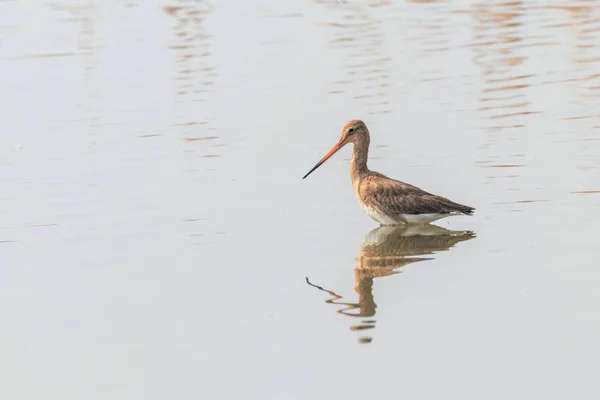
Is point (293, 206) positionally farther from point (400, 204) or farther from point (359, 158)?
point (400, 204)

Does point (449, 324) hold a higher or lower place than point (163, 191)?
Result: higher

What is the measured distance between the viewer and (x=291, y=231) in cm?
1298

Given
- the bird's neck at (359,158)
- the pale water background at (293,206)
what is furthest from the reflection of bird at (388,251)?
the bird's neck at (359,158)

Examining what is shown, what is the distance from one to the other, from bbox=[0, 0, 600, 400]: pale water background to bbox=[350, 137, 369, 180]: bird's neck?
438mm

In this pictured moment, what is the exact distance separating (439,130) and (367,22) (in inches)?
349

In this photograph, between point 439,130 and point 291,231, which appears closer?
point 291,231

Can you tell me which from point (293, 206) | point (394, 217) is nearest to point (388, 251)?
point (394, 217)

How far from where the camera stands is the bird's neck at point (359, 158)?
46.6 feet

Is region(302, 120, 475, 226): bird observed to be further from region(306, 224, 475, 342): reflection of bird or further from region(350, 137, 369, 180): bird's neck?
region(350, 137, 369, 180): bird's neck

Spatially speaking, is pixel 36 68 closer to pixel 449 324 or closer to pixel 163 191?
pixel 163 191

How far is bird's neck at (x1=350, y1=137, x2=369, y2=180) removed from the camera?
14195 millimetres

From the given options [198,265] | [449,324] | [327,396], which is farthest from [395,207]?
[327,396]

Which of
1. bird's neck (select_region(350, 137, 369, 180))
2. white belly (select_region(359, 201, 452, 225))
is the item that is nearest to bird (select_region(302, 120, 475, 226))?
white belly (select_region(359, 201, 452, 225))

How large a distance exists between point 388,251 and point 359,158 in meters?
1.91
